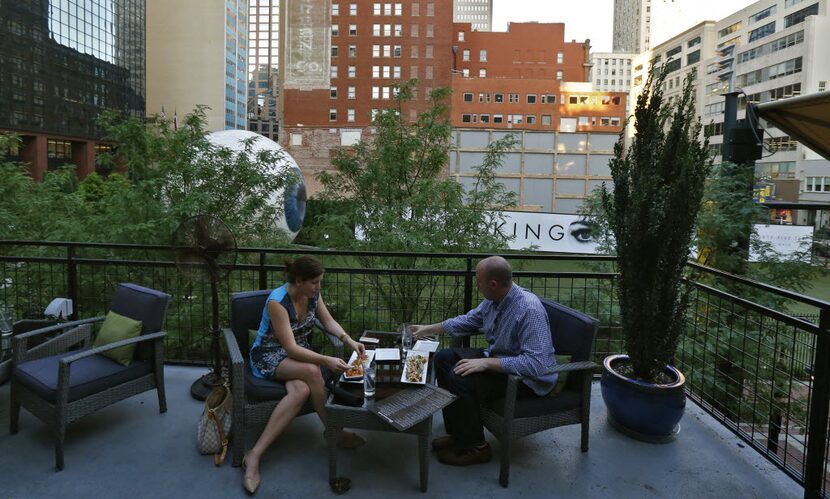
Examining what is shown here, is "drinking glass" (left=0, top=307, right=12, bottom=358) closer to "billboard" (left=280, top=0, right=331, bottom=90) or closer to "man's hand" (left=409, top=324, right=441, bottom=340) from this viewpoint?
"man's hand" (left=409, top=324, right=441, bottom=340)

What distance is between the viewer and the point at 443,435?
4.10 meters

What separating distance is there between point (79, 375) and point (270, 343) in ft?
4.28

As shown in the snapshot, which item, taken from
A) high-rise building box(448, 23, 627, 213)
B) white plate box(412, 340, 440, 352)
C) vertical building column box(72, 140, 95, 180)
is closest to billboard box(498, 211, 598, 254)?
white plate box(412, 340, 440, 352)

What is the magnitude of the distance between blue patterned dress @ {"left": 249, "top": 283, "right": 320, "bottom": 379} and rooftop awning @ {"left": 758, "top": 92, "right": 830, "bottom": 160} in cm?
457

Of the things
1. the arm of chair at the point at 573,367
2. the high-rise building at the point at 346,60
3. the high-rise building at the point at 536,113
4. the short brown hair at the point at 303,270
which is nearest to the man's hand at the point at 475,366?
the arm of chair at the point at 573,367

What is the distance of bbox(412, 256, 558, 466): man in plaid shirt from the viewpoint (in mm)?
3510

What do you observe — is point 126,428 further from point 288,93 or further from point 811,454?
point 288,93

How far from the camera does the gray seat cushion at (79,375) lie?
12.0 ft

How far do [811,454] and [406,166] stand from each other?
22.9ft

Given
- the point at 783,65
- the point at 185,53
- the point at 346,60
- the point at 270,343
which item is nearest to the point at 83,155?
the point at 346,60

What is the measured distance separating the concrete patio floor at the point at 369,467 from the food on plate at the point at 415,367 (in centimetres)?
58

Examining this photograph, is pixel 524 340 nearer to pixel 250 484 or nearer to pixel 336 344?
pixel 336 344

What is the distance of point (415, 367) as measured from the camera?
3660 millimetres

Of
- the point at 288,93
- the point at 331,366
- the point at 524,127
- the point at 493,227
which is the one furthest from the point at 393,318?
the point at 288,93
